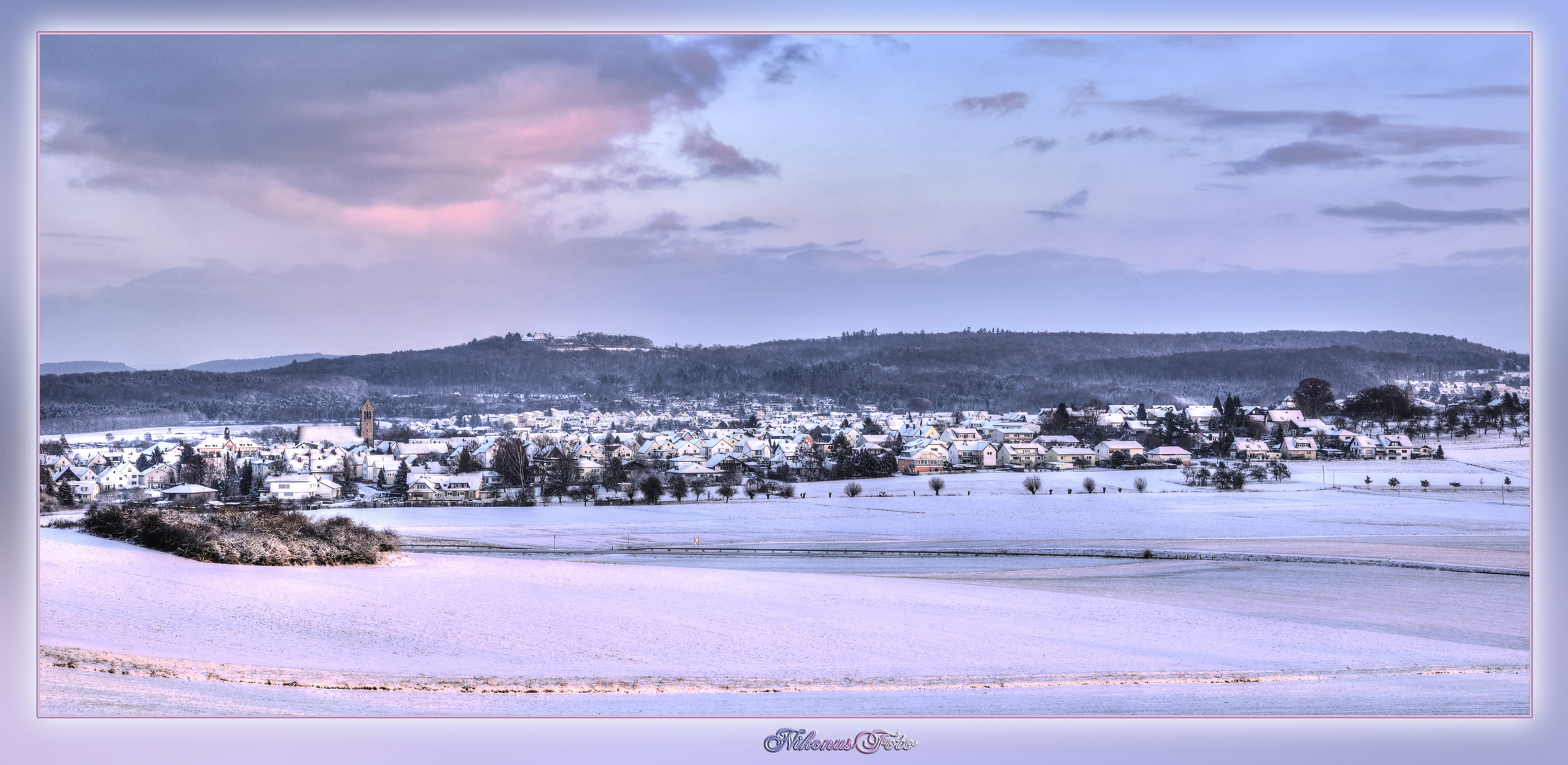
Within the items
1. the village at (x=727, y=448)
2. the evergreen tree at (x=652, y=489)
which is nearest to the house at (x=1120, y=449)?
the village at (x=727, y=448)

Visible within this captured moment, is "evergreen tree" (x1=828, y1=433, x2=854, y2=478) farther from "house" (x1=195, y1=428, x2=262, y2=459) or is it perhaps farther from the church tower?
"house" (x1=195, y1=428, x2=262, y2=459)

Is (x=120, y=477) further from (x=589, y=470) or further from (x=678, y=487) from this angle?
(x=678, y=487)

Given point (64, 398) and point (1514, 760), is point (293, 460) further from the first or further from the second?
point (1514, 760)

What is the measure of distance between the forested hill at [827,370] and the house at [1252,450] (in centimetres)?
100

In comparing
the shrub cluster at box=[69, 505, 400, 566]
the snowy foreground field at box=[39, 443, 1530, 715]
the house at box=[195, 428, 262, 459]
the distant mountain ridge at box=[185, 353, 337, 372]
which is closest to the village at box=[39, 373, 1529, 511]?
the house at box=[195, 428, 262, 459]

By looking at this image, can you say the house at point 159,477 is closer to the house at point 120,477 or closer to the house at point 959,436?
the house at point 120,477

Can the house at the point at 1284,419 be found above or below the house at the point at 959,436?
above

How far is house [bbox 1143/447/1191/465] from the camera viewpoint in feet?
40.9

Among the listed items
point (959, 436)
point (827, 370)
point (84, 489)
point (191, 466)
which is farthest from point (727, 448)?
point (84, 489)

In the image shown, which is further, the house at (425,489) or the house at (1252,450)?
the house at (1252,450)

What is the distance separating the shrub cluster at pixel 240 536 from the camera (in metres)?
8.31

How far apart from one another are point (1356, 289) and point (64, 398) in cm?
1043

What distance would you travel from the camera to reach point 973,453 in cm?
1254

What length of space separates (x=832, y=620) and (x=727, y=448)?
4.57m
